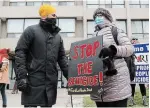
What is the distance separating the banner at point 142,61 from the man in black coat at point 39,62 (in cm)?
381

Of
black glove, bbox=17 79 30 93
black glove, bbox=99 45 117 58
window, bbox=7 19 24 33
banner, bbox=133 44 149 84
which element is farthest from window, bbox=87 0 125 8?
A: black glove, bbox=99 45 117 58

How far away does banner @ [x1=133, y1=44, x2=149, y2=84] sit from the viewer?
7306 millimetres

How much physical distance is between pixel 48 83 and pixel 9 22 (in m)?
23.0

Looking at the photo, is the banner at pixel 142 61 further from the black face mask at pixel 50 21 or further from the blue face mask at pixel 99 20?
the blue face mask at pixel 99 20

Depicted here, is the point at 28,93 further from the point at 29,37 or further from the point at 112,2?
the point at 112,2

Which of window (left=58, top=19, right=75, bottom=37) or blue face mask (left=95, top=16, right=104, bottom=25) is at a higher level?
window (left=58, top=19, right=75, bottom=37)

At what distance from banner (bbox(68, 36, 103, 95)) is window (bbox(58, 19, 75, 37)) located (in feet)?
73.1

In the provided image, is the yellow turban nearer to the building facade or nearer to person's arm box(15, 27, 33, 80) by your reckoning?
person's arm box(15, 27, 33, 80)

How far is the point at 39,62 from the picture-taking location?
3.82 meters

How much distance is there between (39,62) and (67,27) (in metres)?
22.3

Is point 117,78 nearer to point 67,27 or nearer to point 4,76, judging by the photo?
point 4,76

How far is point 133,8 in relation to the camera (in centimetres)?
2658

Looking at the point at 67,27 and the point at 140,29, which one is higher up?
the point at 67,27

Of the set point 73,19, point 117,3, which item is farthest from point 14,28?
point 117,3
